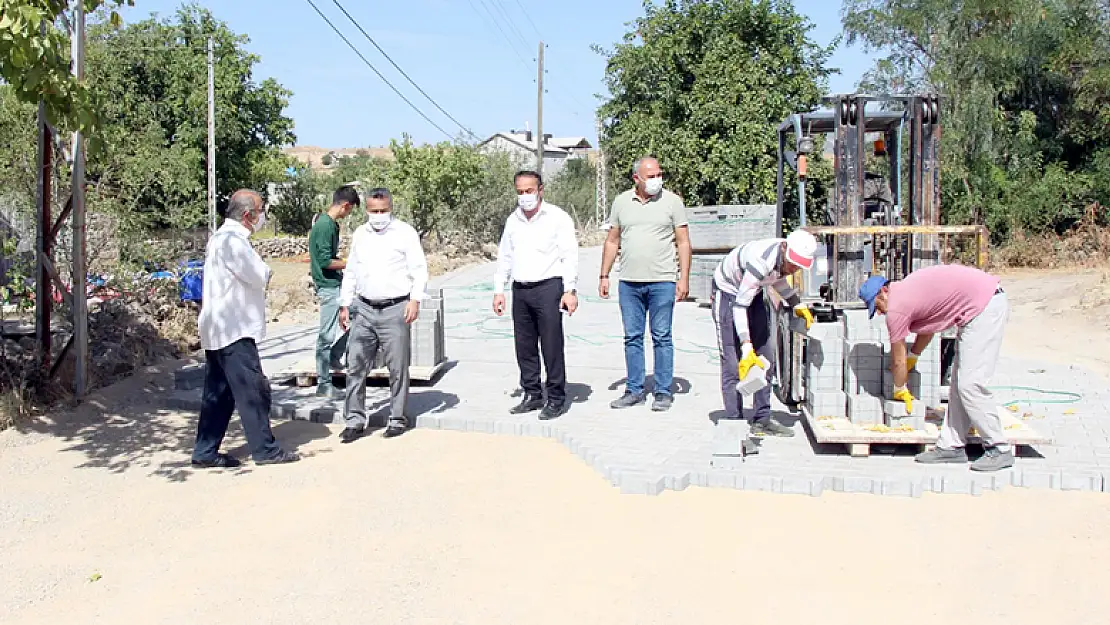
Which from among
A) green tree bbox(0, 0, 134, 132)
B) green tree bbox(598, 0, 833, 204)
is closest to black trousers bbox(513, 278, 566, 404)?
green tree bbox(0, 0, 134, 132)

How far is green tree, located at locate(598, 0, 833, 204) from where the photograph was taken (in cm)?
2011

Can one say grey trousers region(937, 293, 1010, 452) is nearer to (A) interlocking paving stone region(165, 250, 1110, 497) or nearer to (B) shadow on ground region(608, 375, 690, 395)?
(A) interlocking paving stone region(165, 250, 1110, 497)

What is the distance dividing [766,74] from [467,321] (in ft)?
31.5

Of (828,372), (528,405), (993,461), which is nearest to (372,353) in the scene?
(528,405)

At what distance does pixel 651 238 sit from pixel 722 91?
43.3ft

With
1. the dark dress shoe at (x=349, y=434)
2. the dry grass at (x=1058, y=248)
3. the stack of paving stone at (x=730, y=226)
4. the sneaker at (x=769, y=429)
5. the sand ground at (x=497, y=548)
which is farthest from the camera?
the dry grass at (x=1058, y=248)

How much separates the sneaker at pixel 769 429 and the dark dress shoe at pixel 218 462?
3.60 meters

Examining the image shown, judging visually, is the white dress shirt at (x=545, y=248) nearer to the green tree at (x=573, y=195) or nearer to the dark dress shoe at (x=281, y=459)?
the dark dress shoe at (x=281, y=459)

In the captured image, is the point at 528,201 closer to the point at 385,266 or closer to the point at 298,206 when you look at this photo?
the point at 385,266

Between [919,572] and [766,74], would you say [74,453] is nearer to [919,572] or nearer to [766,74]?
[919,572]

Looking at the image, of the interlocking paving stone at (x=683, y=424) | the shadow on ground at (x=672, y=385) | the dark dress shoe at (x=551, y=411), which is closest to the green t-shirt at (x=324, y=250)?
the interlocking paving stone at (x=683, y=424)

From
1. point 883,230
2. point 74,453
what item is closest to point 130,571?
point 74,453

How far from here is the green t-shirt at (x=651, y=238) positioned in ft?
25.9

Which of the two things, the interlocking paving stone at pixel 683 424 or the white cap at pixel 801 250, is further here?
the white cap at pixel 801 250
